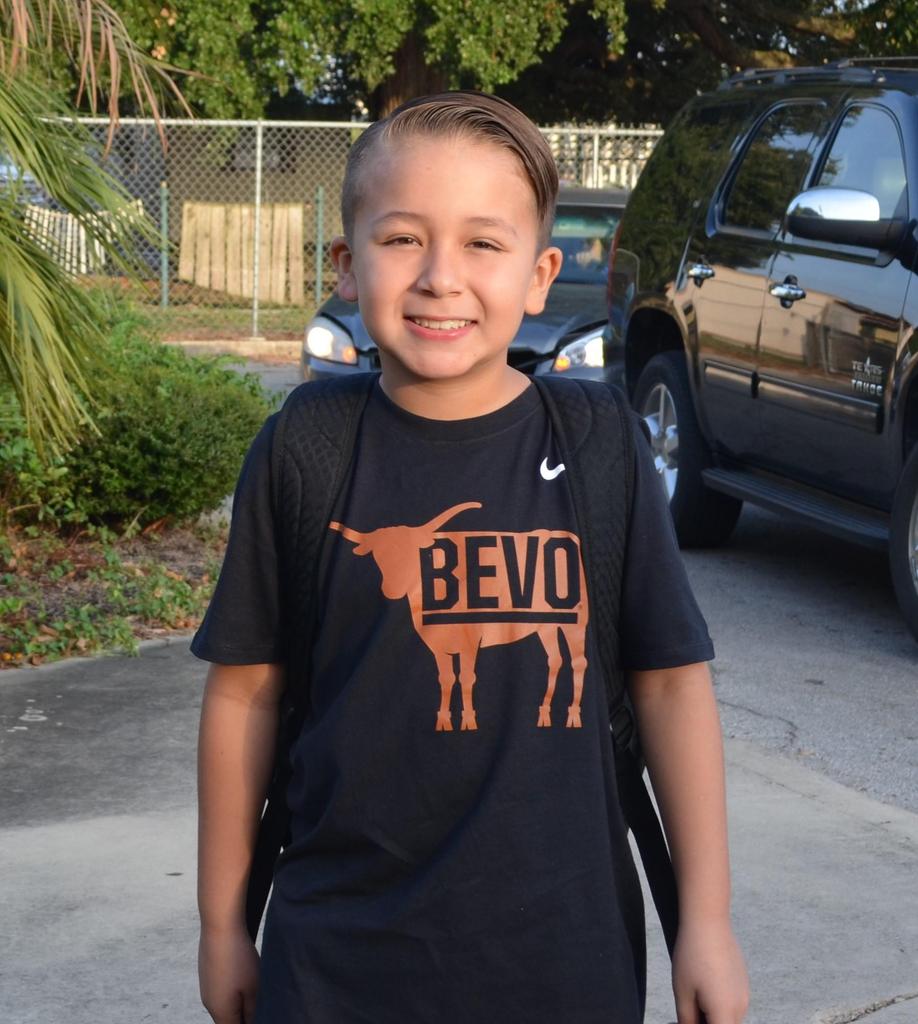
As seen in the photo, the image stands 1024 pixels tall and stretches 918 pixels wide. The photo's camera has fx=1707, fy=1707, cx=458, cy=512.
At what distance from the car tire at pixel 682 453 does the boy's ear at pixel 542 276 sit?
5.47m

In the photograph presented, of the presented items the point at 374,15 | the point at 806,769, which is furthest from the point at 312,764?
the point at 374,15

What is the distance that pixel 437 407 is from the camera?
6.30 feet

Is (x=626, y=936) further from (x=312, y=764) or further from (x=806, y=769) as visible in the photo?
(x=806, y=769)

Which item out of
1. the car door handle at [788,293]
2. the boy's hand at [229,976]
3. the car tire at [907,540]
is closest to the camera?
the boy's hand at [229,976]

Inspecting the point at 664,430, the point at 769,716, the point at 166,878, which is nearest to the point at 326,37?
the point at 664,430

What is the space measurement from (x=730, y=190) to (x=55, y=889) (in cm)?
469

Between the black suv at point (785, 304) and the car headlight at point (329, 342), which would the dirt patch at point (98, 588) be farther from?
the black suv at point (785, 304)

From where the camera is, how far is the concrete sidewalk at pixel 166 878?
11.1 ft

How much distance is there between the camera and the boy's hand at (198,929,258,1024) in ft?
6.39

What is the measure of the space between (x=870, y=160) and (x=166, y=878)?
3.91 meters

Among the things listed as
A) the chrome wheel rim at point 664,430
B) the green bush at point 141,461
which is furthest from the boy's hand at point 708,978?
the chrome wheel rim at point 664,430

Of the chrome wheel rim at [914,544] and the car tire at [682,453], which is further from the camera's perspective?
the car tire at [682,453]

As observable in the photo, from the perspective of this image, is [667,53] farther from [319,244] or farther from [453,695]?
[453,695]

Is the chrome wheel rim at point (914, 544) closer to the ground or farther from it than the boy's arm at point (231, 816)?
closer to the ground
